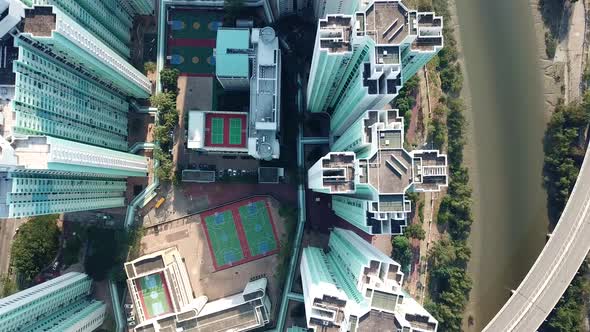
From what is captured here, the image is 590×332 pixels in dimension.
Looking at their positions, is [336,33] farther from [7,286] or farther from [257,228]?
[7,286]

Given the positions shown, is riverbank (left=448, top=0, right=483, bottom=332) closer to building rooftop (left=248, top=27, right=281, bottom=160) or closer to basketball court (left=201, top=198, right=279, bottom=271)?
building rooftop (left=248, top=27, right=281, bottom=160)

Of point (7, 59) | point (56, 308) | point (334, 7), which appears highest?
point (334, 7)

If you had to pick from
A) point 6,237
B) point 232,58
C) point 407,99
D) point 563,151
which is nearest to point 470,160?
point 563,151

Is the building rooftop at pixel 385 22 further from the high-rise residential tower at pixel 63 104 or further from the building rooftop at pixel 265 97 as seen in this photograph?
the high-rise residential tower at pixel 63 104

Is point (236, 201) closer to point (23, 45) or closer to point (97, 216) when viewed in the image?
point (97, 216)

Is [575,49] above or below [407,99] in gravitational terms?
above

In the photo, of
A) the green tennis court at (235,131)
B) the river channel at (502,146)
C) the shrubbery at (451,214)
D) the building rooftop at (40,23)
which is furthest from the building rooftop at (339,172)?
the river channel at (502,146)

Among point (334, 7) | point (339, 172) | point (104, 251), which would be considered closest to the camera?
point (339, 172)

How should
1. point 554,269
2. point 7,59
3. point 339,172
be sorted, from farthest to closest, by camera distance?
point 554,269 → point 339,172 → point 7,59
